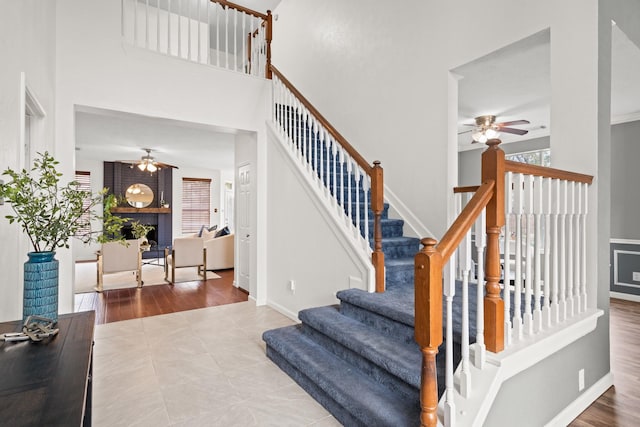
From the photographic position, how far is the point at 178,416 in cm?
218

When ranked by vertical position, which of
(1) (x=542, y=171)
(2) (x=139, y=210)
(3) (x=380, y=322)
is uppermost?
(1) (x=542, y=171)

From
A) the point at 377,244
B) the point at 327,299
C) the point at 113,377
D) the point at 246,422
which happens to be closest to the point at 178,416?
the point at 246,422

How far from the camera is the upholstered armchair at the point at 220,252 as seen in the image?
7.42 metres

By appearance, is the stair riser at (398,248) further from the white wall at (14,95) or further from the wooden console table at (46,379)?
the white wall at (14,95)

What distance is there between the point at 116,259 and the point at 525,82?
647 centimetres

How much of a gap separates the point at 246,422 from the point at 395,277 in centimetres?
169

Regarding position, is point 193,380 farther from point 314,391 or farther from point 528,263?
point 528,263

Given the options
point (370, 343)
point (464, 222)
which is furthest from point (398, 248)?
point (464, 222)

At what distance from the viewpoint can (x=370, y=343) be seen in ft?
7.52

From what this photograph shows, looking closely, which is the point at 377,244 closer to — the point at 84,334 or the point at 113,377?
the point at 84,334

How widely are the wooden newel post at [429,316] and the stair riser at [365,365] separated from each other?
34 centimetres

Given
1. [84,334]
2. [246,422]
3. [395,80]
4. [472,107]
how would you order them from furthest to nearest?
1. [472,107]
2. [395,80]
3. [246,422]
4. [84,334]

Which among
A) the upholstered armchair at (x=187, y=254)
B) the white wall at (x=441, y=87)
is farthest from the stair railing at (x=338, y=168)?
the upholstered armchair at (x=187, y=254)

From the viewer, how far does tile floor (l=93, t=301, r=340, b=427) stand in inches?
85.9
